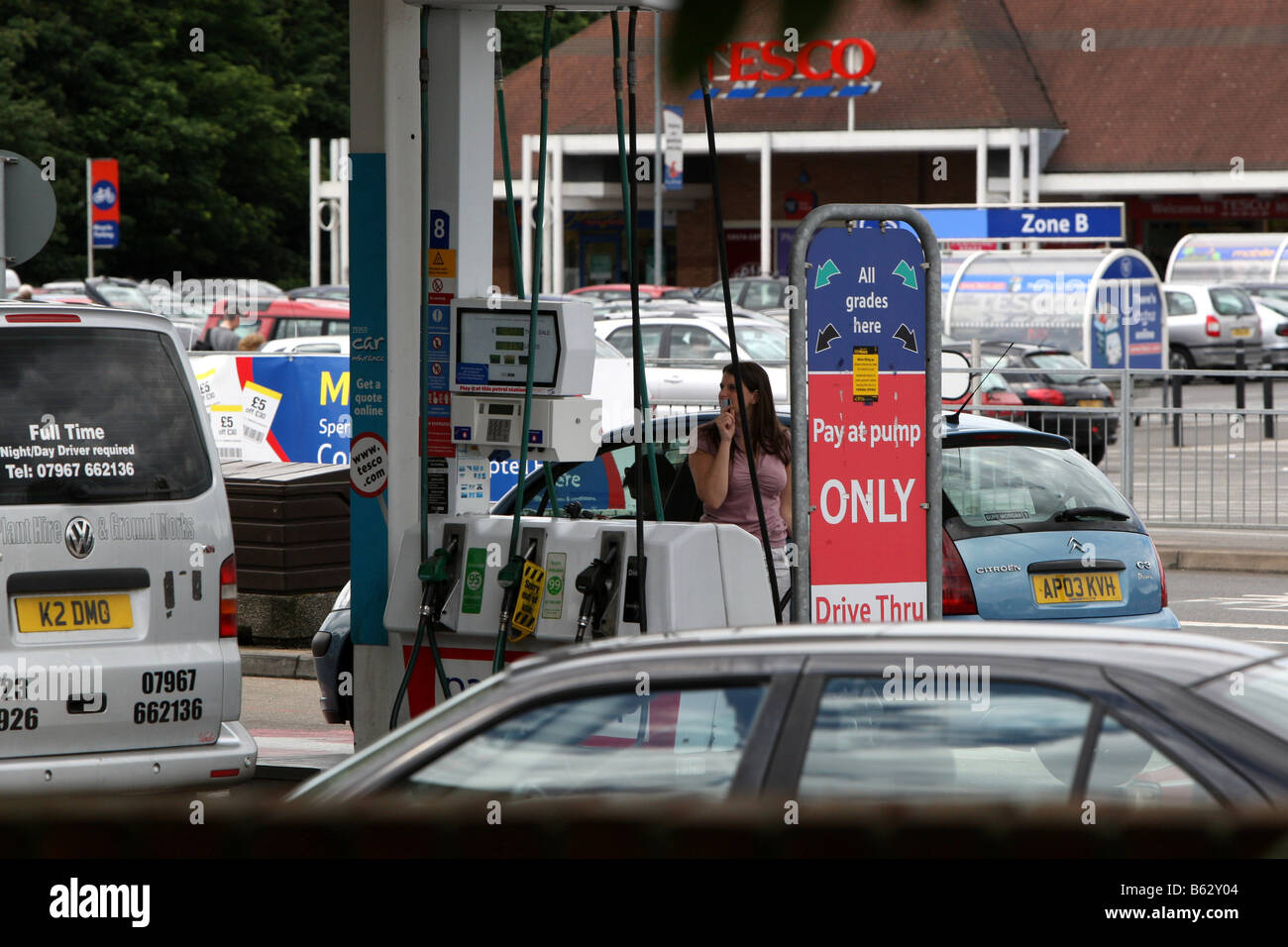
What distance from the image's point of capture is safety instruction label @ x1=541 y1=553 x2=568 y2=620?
647 cm

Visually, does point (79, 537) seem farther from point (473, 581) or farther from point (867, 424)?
point (867, 424)

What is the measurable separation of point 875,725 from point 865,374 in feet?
15.0

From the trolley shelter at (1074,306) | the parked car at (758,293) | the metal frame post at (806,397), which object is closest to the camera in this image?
the metal frame post at (806,397)

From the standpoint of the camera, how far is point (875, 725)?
313cm

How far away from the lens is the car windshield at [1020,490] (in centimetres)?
779

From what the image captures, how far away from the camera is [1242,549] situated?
49.8 feet

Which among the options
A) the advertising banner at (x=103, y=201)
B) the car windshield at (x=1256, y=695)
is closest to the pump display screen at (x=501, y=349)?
the car windshield at (x=1256, y=695)

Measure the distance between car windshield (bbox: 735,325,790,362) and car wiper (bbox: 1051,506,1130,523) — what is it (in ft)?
51.1

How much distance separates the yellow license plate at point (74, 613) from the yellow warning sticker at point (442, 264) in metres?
1.72

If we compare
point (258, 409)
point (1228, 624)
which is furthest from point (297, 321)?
point (1228, 624)

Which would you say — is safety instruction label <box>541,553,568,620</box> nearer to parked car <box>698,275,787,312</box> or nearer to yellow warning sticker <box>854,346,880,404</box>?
yellow warning sticker <box>854,346,880,404</box>
